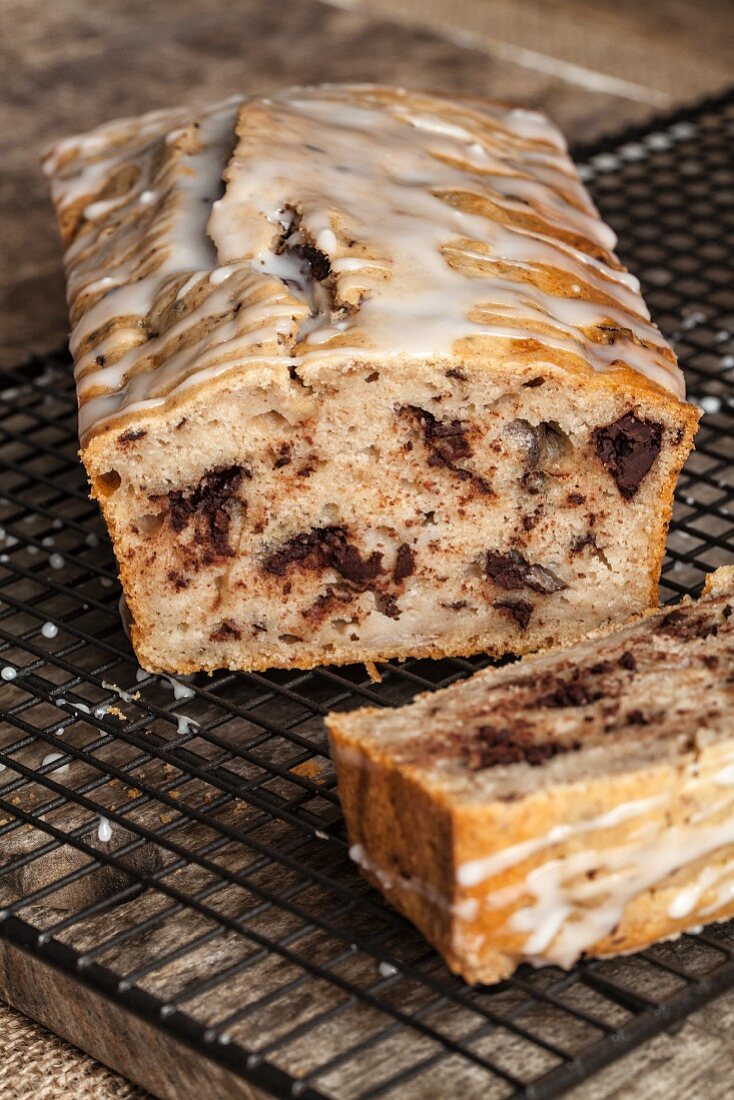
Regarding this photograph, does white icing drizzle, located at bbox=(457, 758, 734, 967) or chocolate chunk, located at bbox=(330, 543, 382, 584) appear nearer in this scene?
white icing drizzle, located at bbox=(457, 758, 734, 967)

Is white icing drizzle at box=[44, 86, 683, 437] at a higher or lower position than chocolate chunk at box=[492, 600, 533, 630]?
higher

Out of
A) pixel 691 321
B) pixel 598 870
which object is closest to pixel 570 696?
pixel 598 870

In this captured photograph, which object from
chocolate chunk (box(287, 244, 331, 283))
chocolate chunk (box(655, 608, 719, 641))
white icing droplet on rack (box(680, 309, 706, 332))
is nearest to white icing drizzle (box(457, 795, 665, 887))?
chocolate chunk (box(655, 608, 719, 641))

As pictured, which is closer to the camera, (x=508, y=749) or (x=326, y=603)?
(x=508, y=749)

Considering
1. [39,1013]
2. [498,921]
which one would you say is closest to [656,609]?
[498,921]

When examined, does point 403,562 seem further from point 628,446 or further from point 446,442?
point 628,446

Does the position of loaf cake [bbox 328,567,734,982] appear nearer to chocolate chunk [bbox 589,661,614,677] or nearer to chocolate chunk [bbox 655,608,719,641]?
chocolate chunk [bbox 589,661,614,677]
